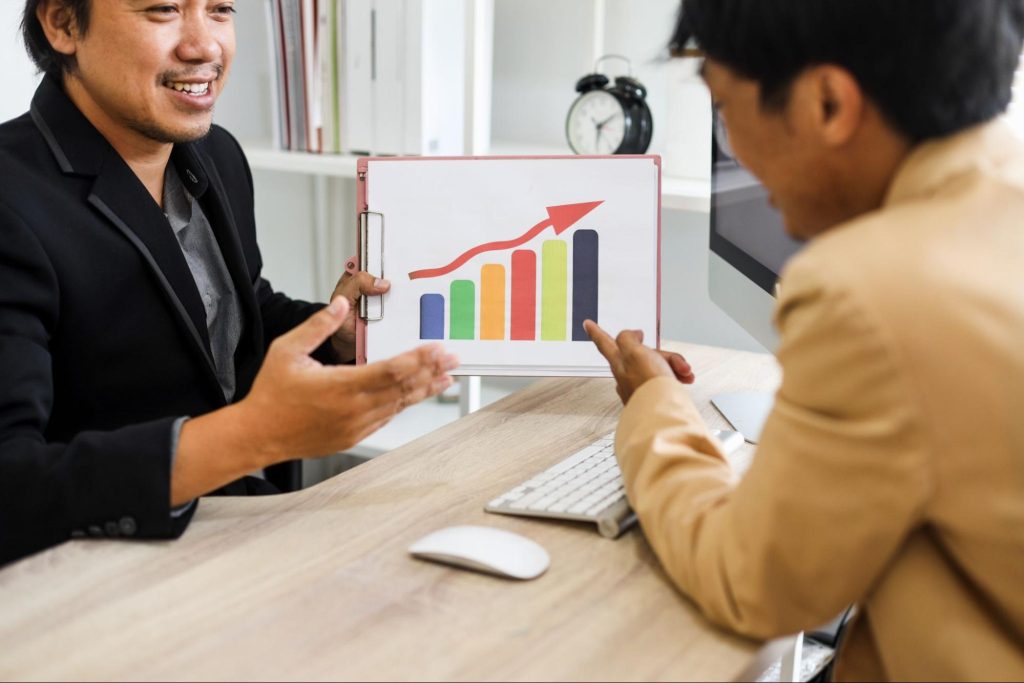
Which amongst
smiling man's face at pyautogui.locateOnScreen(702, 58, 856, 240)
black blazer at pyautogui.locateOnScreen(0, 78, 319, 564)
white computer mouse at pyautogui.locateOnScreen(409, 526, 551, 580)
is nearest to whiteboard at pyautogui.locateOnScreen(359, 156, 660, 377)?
black blazer at pyautogui.locateOnScreen(0, 78, 319, 564)

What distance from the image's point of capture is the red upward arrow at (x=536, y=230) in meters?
1.35

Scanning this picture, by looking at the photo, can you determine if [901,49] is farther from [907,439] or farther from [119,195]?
[119,195]

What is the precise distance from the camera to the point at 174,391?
4.59 feet

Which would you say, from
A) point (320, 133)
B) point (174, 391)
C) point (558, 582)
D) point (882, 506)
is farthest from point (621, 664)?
point (320, 133)

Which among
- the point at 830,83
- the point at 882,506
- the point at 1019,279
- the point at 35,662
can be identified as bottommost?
the point at 35,662

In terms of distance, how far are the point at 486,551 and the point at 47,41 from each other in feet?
3.23

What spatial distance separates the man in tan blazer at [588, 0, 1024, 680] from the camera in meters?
0.67

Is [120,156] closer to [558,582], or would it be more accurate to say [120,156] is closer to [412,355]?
[412,355]

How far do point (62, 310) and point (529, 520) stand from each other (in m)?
0.63

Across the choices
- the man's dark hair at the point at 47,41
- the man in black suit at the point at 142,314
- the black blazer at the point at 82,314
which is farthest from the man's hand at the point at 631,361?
the man's dark hair at the point at 47,41

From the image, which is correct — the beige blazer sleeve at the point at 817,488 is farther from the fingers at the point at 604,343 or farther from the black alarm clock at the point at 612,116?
the black alarm clock at the point at 612,116

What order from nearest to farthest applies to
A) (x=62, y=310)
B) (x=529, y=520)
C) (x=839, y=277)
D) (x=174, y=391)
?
1. (x=839, y=277)
2. (x=529, y=520)
3. (x=62, y=310)
4. (x=174, y=391)

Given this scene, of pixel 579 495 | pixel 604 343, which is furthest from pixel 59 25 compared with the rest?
pixel 579 495

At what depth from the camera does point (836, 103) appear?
2.43 ft
